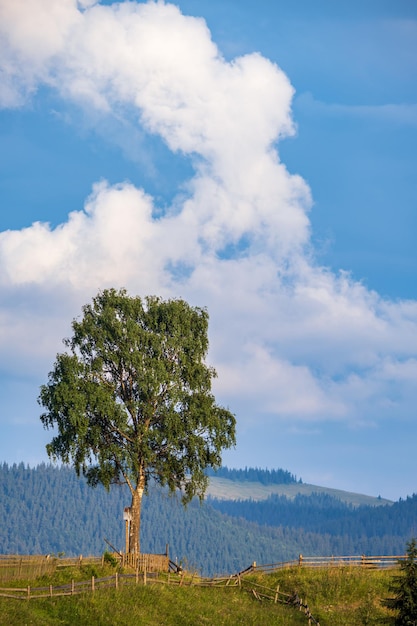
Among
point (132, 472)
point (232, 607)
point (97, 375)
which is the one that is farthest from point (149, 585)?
point (97, 375)

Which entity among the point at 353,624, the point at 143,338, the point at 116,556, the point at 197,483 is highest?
the point at 143,338

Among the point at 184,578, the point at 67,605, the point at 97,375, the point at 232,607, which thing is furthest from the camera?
the point at 97,375

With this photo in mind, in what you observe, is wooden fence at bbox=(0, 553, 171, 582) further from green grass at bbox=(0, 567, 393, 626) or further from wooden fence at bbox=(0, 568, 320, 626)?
wooden fence at bbox=(0, 568, 320, 626)

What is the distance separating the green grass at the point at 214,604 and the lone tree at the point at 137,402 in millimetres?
10363

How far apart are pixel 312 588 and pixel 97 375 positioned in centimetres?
2446

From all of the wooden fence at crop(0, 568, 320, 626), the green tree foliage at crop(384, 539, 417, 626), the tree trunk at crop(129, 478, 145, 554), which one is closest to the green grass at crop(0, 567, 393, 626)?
the wooden fence at crop(0, 568, 320, 626)

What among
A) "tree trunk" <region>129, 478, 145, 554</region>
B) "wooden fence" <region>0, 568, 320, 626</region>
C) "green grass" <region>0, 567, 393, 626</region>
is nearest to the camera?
"green grass" <region>0, 567, 393, 626</region>

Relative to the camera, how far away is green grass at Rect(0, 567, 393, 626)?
191 ft

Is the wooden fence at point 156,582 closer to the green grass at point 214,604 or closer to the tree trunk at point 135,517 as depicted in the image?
the green grass at point 214,604

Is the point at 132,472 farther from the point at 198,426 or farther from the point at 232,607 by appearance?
the point at 232,607

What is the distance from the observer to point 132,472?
7544 centimetres

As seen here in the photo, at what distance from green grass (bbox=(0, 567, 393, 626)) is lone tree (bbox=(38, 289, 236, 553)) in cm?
1036

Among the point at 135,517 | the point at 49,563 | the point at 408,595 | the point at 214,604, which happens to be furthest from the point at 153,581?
the point at 408,595

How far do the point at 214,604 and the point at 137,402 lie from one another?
60.3ft
